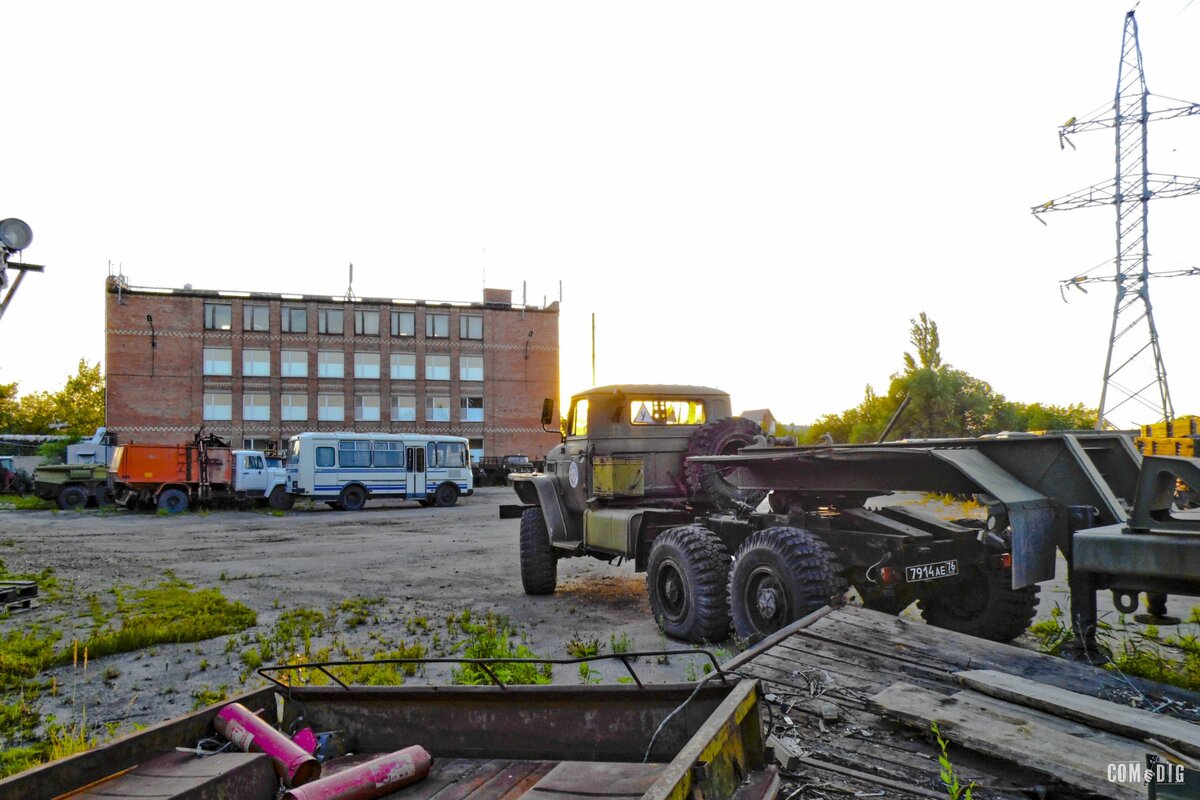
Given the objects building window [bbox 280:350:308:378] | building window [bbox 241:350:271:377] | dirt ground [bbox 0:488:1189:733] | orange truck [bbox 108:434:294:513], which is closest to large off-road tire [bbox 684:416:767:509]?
dirt ground [bbox 0:488:1189:733]

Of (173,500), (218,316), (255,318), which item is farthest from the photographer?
(255,318)

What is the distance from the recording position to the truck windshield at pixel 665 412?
943 cm

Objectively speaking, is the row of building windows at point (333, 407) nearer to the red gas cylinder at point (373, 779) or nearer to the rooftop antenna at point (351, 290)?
the rooftop antenna at point (351, 290)

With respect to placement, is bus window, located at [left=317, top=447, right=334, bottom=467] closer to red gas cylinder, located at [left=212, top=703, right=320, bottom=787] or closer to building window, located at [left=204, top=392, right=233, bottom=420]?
building window, located at [left=204, top=392, right=233, bottom=420]

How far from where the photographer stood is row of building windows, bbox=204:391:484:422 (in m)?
46.3

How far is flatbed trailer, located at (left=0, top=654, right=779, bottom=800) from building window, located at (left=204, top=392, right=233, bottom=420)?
4773 cm

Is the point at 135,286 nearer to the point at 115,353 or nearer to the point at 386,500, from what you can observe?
the point at 115,353

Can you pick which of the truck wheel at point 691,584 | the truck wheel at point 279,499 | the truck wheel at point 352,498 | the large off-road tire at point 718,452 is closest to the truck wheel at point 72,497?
the truck wheel at point 279,499

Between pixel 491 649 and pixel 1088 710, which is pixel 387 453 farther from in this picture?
pixel 1088 710

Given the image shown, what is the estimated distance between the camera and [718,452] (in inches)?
340

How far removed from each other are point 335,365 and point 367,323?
3.39 metres

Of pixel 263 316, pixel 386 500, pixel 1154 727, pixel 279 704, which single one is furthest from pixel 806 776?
pixel 263 316

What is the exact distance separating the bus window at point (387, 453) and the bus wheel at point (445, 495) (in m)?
1.87

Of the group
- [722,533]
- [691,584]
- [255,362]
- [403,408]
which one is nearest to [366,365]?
[403,408]
